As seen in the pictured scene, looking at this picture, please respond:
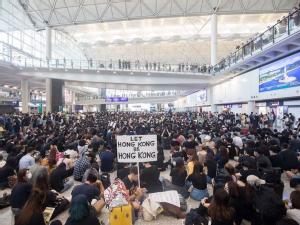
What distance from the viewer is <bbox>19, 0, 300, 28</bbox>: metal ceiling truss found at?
3941 cm

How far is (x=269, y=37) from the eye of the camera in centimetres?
1989

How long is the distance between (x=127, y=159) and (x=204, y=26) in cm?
4592

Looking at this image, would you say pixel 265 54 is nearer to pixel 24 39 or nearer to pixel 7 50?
pixel 7 50

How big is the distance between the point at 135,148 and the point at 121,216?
6.61ft

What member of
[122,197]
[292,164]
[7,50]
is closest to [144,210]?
[122,197]

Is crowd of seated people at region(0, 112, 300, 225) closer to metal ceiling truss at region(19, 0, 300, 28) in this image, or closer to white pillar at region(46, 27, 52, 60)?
metal ceiling truss at region(19, 0, 300, 28)

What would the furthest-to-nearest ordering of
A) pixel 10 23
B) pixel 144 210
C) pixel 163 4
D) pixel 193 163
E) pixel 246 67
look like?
pixel 163 4
pixel 10 23
pixel 246 67
pixel 193 163
pixel 144 210

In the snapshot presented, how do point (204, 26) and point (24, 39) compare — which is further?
point (204, 26)

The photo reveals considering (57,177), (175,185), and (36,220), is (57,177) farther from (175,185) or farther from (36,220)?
(36,220)

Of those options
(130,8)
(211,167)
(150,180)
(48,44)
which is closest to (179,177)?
(150,180)

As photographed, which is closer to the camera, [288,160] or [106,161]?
[288,160]

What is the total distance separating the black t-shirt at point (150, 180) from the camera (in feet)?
23.3

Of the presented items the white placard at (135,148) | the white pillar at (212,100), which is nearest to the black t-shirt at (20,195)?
the white placard at (135,148)

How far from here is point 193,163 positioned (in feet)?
25.6
